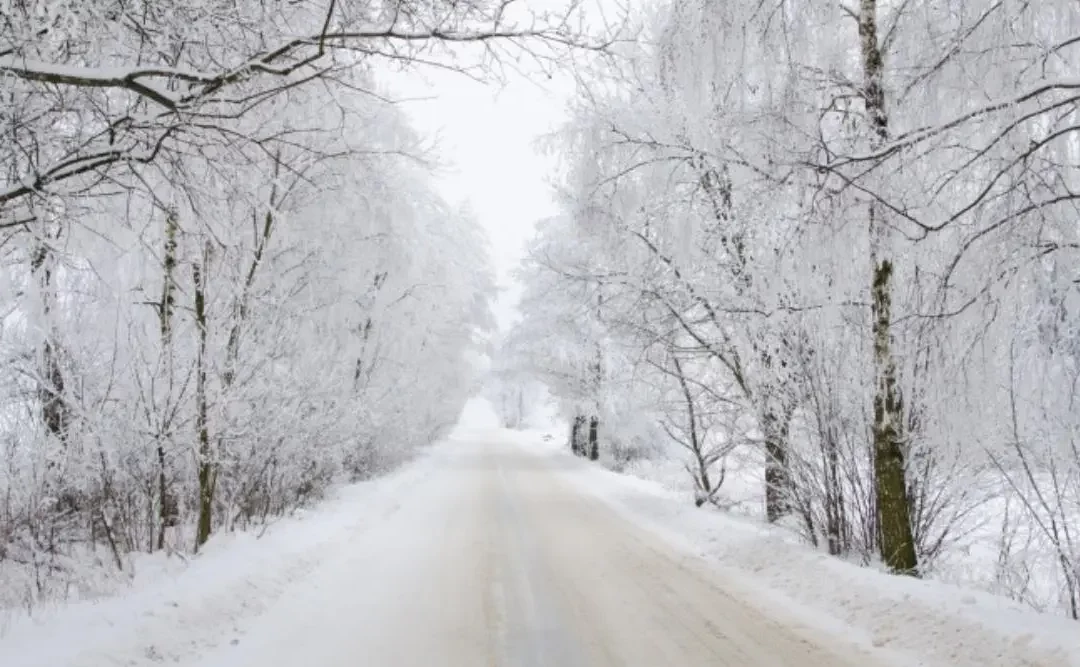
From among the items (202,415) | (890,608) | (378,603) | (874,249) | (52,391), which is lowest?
(378,603)

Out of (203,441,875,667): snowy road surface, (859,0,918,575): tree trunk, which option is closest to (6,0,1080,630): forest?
(859,0,918,575): tree trunk

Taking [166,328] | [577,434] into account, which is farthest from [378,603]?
[577,434]

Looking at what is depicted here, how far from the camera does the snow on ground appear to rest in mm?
4555

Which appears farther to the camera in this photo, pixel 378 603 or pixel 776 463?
pixel 776 463

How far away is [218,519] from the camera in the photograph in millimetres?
10570

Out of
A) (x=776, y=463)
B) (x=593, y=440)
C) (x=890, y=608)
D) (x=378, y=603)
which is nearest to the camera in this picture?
(x=890, y=608)

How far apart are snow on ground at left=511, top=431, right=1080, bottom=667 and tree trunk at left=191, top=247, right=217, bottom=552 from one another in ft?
18.7

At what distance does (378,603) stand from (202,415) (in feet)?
9.48

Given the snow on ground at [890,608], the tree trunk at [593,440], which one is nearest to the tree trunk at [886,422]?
the snow on ground at [890,608]

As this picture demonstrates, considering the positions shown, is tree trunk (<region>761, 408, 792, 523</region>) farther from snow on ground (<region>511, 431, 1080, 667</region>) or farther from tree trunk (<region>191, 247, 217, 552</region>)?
tree trunk (<region>191, 247, 217, 552</region>)

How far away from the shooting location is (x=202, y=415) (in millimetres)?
7684

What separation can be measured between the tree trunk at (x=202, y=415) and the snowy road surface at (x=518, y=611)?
155cm

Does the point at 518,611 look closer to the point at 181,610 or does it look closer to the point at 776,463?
the point at 181,610

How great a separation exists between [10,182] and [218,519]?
25.3 feet
